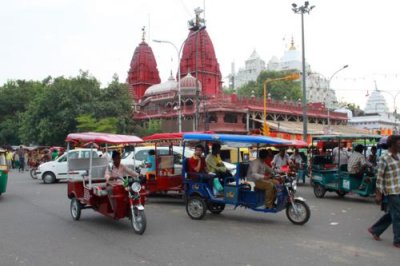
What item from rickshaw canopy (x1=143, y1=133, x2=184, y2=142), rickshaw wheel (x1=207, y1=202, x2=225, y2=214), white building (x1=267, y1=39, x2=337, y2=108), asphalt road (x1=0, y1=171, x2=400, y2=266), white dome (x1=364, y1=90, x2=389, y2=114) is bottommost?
asphalt road (x1=0, y1=171, x2=400, y2=266)

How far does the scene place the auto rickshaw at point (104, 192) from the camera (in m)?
7.74

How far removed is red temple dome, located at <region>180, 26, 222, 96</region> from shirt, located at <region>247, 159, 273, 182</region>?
45.3 meters

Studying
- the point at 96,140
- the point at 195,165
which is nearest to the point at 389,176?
the point at 195,165

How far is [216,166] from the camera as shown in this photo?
9570mm

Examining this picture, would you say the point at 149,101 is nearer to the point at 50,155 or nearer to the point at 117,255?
the point at 50,155

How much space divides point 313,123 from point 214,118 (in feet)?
49.3

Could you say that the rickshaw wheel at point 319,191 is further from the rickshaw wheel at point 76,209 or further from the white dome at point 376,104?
the white dome at point 376,104

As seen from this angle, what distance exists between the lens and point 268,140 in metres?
8.45

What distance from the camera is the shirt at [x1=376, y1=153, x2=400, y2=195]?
6.59m

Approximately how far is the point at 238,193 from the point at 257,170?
2.17 feet

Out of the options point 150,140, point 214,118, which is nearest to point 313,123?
point 214,118

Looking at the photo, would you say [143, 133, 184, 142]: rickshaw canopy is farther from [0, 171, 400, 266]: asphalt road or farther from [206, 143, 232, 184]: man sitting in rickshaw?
[0, 171, 400, 266]: asphalt road

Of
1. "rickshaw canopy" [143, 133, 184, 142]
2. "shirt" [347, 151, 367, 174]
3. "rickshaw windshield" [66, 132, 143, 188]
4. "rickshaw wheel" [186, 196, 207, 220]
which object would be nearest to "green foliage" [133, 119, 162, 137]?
"rickshaw canopy" [143, 133, 184, 142]

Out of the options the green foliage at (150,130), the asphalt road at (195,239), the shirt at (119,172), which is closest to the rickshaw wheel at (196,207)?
the asphalt road at (195,239)
